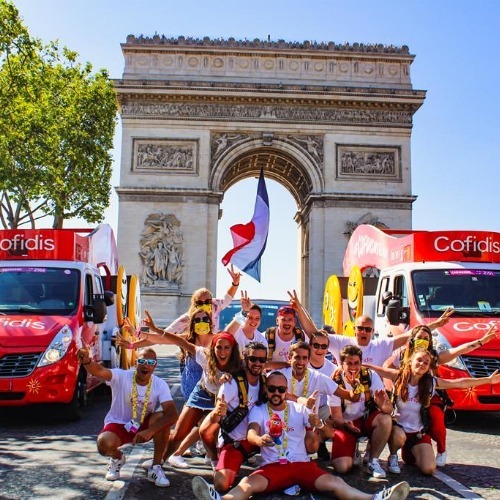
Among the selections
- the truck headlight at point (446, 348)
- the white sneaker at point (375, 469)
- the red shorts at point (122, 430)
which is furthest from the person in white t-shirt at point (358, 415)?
the truck headlight at point (446, 348)

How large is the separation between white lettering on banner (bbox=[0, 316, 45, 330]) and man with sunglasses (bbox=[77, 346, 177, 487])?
2.79 meters

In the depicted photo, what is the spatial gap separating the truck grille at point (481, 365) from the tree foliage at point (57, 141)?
1563 centimetres

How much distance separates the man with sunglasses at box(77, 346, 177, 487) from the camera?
539 centimetres

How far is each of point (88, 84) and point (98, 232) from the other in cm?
1785

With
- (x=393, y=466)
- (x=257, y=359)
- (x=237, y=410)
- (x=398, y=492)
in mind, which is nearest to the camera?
(x=398, y=492)

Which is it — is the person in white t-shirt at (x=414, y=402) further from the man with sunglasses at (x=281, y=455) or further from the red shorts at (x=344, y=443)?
the man with sunglasses at (x=281, y=455)

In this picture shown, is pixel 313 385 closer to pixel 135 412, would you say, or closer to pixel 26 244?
pixel 135 412

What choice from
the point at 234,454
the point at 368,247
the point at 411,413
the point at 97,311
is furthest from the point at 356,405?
the point at 368,247

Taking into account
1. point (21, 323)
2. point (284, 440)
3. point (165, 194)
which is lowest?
point (284, 440)

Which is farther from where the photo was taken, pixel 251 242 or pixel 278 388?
pixel 251 242

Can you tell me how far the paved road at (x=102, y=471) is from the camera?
5.11 metres

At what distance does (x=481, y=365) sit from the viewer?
8.02m

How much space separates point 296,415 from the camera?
16.9ft

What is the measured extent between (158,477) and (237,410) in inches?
33.1
